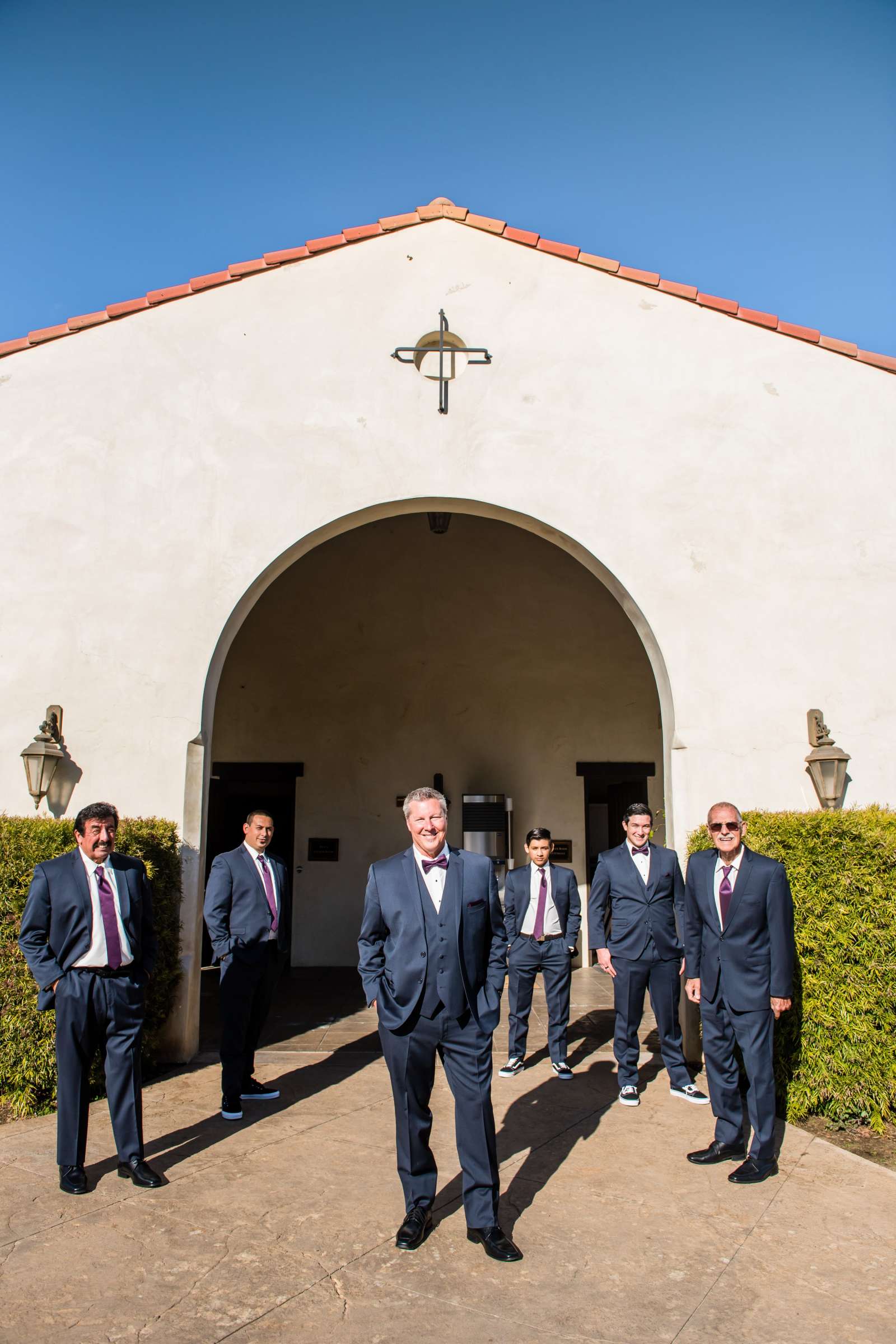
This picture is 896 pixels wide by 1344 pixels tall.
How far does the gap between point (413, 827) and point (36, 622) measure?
3.95 meters

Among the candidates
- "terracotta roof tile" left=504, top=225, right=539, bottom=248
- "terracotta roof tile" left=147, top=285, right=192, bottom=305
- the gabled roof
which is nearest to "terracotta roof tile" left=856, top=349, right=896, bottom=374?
the gabled roof

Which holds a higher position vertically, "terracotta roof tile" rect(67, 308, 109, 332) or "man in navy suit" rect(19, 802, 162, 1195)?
"terracotta roof tile" rect(67, 308, 109, 332)

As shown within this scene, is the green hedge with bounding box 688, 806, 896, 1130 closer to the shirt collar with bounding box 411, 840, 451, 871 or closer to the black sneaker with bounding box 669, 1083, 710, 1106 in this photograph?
the black sneaker with bounding box 669, 1083, 710, 1106

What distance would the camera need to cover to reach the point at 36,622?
6566 mm

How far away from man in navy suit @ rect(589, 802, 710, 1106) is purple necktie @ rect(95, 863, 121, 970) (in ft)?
9.01

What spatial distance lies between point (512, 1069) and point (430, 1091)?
2729 millimetres

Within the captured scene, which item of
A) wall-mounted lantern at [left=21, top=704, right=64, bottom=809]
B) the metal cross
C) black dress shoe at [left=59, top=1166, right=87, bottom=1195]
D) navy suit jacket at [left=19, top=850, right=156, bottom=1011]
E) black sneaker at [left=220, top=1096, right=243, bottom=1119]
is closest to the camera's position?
black dress shoe at [left=59, top=1166, right=87, bottom=1195]

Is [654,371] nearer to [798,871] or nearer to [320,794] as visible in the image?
[798,871]

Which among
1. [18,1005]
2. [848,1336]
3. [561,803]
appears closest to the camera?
[848,1336]

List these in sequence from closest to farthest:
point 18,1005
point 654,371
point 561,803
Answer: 1. point 18,1005
2. point 654,371
3. point 561,803

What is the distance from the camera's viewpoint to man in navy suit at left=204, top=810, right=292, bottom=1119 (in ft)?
18.0

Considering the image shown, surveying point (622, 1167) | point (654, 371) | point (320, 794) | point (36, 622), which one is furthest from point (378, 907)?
point (320, 794)

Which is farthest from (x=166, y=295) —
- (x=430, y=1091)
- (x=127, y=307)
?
(x=430, y=1091)

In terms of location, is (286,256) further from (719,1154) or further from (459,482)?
(719,1154)
